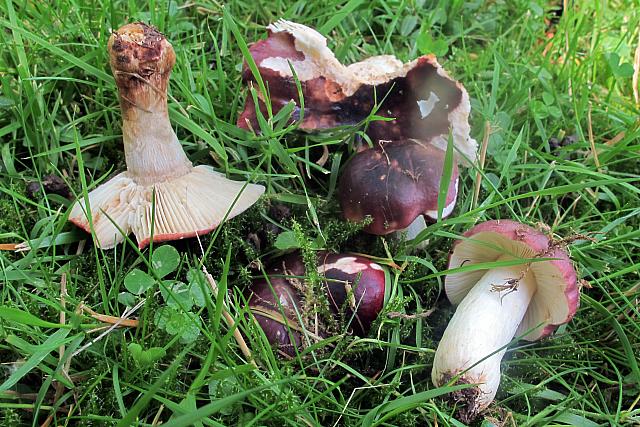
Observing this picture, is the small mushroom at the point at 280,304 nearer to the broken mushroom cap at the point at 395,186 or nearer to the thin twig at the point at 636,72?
the broken mushroom cap at the point at 395,186

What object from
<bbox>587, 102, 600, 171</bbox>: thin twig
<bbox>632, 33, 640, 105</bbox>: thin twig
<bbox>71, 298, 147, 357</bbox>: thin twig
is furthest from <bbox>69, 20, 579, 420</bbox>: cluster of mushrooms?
<bbox>632, 33, 640, 105</bbox>: thin twig

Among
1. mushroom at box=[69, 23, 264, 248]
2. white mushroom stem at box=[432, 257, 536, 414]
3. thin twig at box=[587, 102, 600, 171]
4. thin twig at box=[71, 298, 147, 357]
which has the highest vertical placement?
mushroom at box=[69, 23, 264, 248]

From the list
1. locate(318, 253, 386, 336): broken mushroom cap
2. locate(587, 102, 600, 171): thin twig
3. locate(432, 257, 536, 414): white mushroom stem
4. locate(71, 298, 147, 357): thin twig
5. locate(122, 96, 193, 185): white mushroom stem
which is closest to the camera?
locate(71, 298, 147, 357): thin twig

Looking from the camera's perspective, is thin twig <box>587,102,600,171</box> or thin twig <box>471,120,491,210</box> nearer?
thin twig <box>471,120,491,210</box>

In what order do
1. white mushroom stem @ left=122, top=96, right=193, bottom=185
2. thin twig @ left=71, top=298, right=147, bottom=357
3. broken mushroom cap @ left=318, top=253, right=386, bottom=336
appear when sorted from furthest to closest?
1. white mushroom stem @ left=122, top=96, right=193, bottom=185
2. broken mushroom cap @ left=318, top=253, right=386, bottom=336
3. thin twig @ left=71, top=298, right=147, bottom=357

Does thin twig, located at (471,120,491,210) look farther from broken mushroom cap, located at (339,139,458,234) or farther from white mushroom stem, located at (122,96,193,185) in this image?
white mushroom stem, located at (122,96,193,185)

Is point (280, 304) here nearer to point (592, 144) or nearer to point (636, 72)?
point (592, 144)
